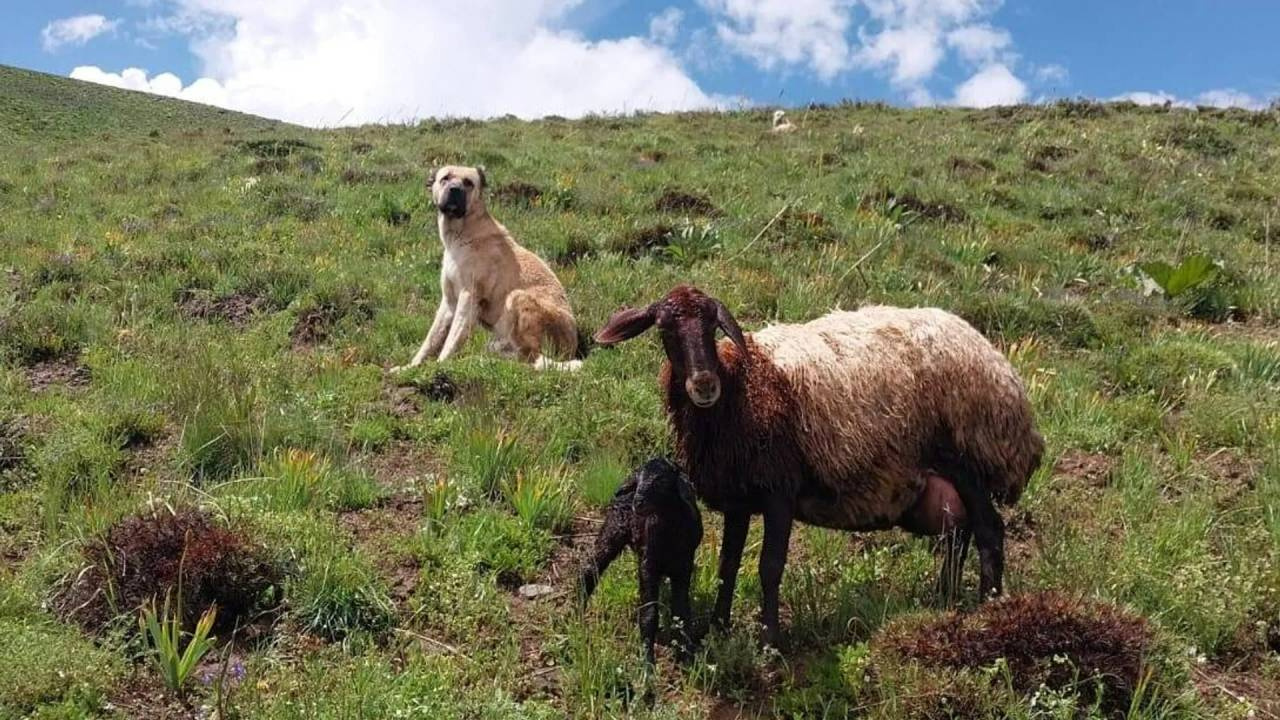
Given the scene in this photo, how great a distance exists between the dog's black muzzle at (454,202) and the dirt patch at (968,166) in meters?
9.61

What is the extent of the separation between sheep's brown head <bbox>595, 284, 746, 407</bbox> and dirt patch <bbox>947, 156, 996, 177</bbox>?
12732mm

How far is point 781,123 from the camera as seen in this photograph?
21.4 m

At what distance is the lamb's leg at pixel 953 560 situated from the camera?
4.29m

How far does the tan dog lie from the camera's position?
7836 millimetres

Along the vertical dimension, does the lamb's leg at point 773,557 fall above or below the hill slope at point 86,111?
below

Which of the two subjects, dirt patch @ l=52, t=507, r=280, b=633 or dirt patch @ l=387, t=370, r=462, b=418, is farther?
dirt patch @ l=387, t=370, r=462, b=418

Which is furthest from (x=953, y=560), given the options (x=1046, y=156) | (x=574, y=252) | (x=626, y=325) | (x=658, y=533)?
(x=1046, y=156)

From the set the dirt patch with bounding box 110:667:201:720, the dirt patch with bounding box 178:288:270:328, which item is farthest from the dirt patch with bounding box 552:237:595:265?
the dirt patch with bounding box 110:667:201:720

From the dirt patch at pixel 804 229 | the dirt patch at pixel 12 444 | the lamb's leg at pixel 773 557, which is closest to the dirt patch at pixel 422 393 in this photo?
the dirt patch at pixel 12 444

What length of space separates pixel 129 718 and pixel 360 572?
1089mm

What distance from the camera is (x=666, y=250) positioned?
10.2m

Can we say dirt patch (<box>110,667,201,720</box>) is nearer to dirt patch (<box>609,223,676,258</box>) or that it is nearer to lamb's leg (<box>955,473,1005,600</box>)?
lamb's leg (<box>955,473,1005,600</box>)

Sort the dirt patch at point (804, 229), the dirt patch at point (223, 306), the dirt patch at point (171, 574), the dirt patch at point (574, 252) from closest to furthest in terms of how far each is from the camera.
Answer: the dirt patch at point (171, 574)
the dirt patch at point (223, 306)
the dirt patch at point (574, 252)
the dirt patch at point (804, 229)

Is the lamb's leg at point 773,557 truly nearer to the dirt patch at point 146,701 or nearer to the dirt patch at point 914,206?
the dirt patch at point 146,701
